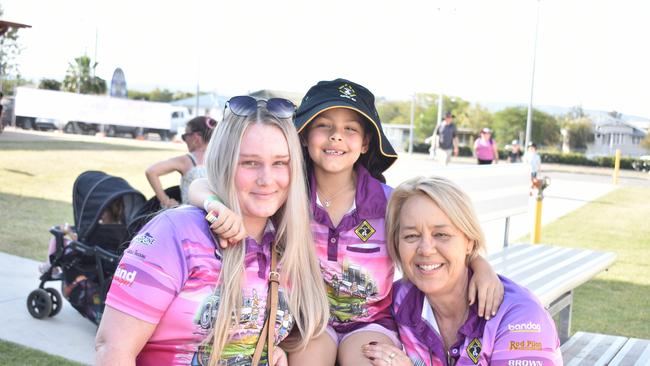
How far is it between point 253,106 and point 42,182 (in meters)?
14.7

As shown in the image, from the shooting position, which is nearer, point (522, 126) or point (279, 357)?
point (279, 357)

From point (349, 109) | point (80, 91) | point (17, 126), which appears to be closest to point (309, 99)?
point (349, 109)

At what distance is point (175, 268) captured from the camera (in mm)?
2148

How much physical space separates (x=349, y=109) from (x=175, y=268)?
1.29 meters

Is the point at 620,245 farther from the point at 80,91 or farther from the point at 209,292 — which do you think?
the point at 80,91

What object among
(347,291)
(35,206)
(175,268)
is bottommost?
(35,206)

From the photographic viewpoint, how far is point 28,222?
1009cm

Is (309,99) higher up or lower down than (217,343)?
higher up

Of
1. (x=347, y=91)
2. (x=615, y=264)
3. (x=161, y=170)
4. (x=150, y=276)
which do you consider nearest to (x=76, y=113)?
(x=161, y=170)

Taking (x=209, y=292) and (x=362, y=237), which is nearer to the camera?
(x=209, y=292)

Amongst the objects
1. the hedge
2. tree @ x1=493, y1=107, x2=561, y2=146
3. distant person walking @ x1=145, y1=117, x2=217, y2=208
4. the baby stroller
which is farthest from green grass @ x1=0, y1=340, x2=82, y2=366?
tree @ x1=493, y1=107, x2=561, y2=146

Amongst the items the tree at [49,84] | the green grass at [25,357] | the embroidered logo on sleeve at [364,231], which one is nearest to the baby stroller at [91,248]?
the green grass at [25,357]

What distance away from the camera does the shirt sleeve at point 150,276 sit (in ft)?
6.84

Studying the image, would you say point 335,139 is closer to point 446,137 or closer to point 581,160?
point 446,137
